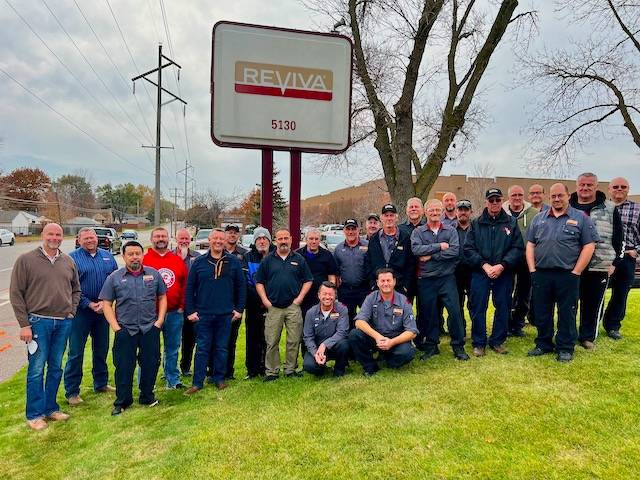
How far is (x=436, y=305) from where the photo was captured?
17.7 ft

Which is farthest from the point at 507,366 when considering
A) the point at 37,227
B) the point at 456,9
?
the point at 37,227

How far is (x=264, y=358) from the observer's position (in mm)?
5691

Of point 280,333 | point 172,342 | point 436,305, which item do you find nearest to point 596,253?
point 436,305

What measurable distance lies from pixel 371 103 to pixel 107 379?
9.78m

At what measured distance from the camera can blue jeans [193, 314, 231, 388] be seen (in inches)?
205

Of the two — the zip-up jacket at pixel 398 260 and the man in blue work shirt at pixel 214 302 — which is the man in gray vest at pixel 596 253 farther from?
the man in blue work shirt at pixel 214 302

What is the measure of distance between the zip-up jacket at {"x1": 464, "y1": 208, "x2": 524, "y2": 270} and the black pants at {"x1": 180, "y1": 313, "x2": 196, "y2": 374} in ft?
11.9

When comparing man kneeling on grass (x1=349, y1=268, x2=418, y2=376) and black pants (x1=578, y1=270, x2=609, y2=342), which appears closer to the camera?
man kneeling on grass (x1=349, y1=268, x2=418, y2=376)

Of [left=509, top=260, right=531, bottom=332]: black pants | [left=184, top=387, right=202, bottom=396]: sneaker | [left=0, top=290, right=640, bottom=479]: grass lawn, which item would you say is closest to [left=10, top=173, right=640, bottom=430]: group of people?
[left=184, top=387, right=202, bottom=396]: sneaker

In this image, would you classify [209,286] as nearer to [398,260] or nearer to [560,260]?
[398,260]

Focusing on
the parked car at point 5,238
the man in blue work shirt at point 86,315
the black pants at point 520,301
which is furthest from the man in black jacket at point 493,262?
the parked car at point 5,238

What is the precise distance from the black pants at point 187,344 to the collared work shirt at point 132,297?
1.09m

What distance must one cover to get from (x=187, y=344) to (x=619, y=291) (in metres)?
5.62

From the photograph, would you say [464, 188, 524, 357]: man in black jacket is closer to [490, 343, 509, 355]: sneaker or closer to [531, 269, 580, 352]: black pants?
[490, 343, 509, 355]: sneaker
